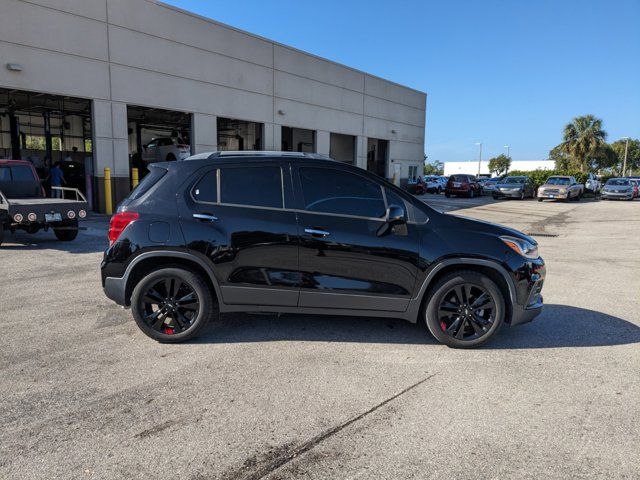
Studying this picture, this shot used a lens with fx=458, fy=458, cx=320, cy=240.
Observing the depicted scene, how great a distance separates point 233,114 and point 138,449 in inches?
819

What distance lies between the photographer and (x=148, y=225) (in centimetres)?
432

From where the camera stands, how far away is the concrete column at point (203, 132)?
2050 cm

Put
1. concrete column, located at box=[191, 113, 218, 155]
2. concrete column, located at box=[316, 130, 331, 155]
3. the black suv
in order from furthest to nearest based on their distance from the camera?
1. concrete column, located at box=[316, 130, 331, 155]
2. concrete column, located at box=[191, 113, 218, 155]
3. the black suv

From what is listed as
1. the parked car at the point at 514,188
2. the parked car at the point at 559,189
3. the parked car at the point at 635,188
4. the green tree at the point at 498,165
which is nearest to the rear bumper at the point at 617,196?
the parked car at the point at 635,188

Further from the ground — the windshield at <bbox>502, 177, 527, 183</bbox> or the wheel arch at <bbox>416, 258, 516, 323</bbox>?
the windshield at <bbox>502, 177, 527, 183</bbox>

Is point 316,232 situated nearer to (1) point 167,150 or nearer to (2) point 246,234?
(2) point 246,234

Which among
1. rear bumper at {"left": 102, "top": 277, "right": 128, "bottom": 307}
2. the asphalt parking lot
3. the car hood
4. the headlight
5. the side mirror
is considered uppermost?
the side mirror

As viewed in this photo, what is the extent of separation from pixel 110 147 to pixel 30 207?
8923mm

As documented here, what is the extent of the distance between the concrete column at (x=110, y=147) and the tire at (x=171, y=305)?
48.9ft

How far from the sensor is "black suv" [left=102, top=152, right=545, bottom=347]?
4.28m

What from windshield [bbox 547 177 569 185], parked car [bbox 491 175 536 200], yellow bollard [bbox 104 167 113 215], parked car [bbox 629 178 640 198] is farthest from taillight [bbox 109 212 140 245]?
parked car [bbox 629 178 640 198]

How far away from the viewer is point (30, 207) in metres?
9.45

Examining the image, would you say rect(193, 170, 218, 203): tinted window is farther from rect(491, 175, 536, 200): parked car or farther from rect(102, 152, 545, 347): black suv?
rect(491, 175, 536, 200): parked car

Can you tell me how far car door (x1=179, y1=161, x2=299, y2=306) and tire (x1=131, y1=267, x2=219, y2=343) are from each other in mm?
235
